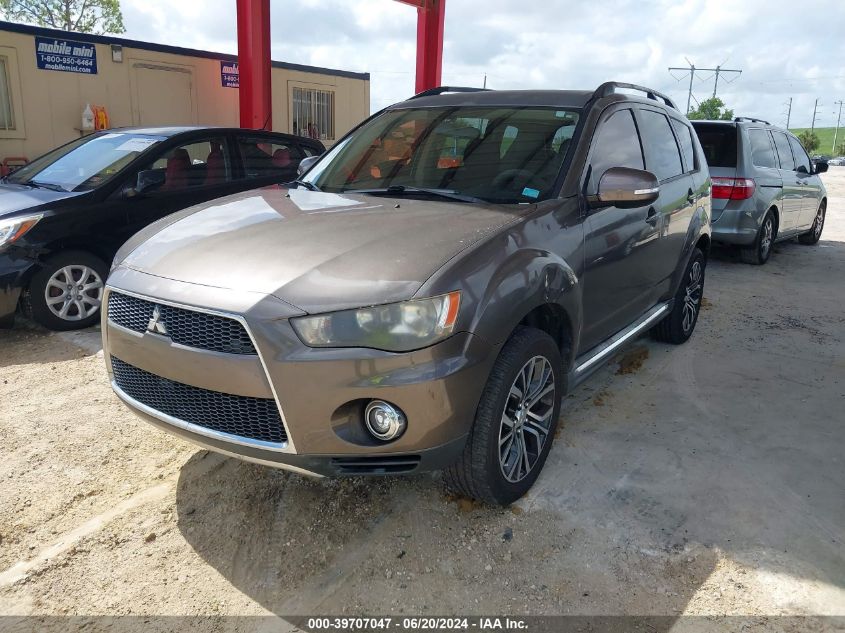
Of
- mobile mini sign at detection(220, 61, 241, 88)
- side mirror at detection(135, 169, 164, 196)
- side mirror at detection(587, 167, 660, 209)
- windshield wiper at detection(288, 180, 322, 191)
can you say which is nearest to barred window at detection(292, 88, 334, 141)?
mobile mini sign at detection(220, 61, 241, 88)

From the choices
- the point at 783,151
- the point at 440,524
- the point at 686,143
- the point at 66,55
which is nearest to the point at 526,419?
the point at 440,524

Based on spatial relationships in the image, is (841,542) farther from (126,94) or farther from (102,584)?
(126,94)

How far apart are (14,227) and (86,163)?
115cm

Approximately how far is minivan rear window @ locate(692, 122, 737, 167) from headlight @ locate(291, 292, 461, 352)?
6849mm

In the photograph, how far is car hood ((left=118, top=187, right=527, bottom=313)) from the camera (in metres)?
2.36

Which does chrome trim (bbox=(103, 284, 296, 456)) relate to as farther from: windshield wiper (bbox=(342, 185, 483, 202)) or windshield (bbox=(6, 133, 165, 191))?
windshield (bbox=(6, 133, 165, 191))

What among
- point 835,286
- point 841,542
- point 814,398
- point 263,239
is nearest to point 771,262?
point 835,286

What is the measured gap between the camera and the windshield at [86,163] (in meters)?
5.61

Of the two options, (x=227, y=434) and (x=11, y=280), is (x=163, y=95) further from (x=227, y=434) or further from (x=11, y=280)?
(x=227, y=434)

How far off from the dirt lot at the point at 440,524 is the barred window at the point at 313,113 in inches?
464

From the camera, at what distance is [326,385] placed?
229 centimetres

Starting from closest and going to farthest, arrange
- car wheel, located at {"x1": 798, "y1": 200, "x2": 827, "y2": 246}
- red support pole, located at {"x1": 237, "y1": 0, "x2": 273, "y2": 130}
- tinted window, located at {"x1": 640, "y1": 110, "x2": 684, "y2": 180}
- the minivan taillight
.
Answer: tinted window, located at {"x1": 640, "y1": 110, "x2": 684, "y2": 180}, the minivan taillight, red support pole, located at {"x1": 237, "y1": 0, "x2": 273, "y2": 130}, car wheel, located at {"x1": 798, "y1": 200, "x2": 827, "y2": 246}

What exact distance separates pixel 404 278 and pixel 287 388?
0.55 metres

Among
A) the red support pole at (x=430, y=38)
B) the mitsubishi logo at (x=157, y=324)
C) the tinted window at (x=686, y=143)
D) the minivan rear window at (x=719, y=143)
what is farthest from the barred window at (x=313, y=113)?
the mitsubishi logo at (x=157, y=324)
